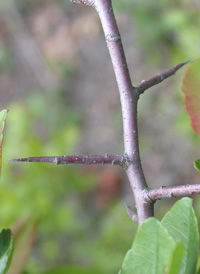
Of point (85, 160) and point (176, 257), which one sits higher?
point (85, 160)

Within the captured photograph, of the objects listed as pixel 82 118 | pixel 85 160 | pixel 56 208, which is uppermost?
pixel 82 118

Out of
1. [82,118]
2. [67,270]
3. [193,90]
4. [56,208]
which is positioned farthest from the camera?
[82,118]

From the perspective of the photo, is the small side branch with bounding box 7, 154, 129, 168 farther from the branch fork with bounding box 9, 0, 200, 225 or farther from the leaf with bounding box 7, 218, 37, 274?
the leaf with bounding box 7, 218, 37, 274

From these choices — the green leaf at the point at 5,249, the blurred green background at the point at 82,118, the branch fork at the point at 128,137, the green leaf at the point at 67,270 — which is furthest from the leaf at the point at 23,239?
the blurred green background at the point at 82,118

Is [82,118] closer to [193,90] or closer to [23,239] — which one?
[23,239]

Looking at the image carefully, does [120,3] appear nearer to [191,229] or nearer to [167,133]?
[167,133]

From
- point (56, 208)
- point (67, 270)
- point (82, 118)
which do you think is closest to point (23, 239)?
point (67, 270)

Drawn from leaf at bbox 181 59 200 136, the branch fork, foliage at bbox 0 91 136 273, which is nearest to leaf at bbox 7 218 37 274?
the branch fork
